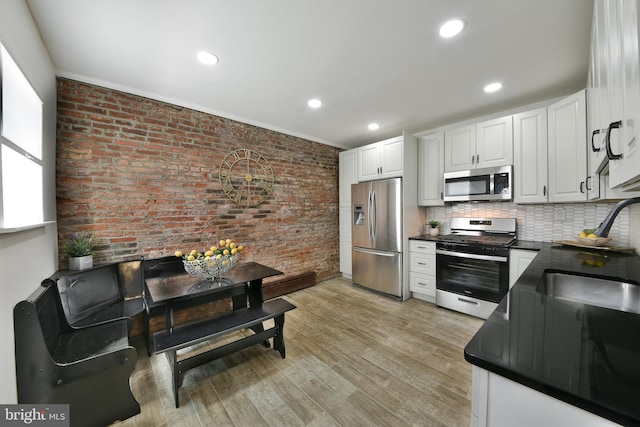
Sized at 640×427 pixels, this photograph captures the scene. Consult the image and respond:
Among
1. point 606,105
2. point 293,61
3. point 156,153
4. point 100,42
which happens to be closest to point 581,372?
point 606,105

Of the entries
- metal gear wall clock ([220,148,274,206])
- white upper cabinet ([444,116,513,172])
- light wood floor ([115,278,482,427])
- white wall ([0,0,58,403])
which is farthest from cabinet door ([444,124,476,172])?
white wall ([0,0,58,403])

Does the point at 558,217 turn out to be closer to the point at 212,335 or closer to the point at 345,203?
the point at 345,203

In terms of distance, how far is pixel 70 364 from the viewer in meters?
1.37

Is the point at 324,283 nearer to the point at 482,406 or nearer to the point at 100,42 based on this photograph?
the point at 482,406

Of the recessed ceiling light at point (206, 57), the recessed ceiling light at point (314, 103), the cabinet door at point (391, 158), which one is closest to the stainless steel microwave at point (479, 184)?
the cabinet door at point (391, 158)

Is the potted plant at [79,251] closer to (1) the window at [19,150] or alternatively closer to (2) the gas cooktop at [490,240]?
(1) the window at [19,150]

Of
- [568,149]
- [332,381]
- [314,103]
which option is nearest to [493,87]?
[568,149]

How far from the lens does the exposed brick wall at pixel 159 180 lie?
86.7 inches

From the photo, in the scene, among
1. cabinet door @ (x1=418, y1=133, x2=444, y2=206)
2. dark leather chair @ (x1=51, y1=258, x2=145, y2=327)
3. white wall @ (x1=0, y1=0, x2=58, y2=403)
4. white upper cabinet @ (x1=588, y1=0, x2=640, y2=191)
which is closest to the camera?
white upper cabinet @ (x1=588, y1=0, x2=640, y2=191)

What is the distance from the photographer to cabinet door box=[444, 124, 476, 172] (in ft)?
10.1

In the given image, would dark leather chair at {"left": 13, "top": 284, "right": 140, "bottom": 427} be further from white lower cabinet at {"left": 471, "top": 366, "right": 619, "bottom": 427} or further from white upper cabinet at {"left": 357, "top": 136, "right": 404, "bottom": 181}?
white upper cabinet at {"left": 357, "top": 136, "right": 404, "bottom": 181}

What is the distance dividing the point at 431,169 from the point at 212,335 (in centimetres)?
334

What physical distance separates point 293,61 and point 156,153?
179cm

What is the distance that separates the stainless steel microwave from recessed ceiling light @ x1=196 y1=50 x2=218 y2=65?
3025mm
